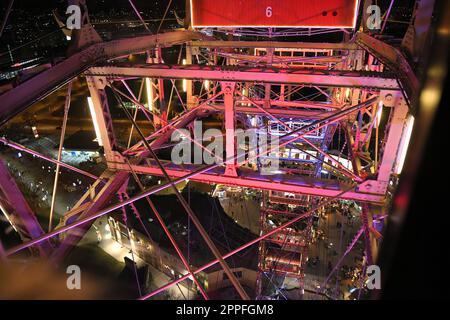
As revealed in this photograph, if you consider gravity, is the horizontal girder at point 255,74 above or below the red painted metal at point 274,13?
below

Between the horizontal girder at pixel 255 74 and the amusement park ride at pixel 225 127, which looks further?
the horizontal girder at pixel 255 74
